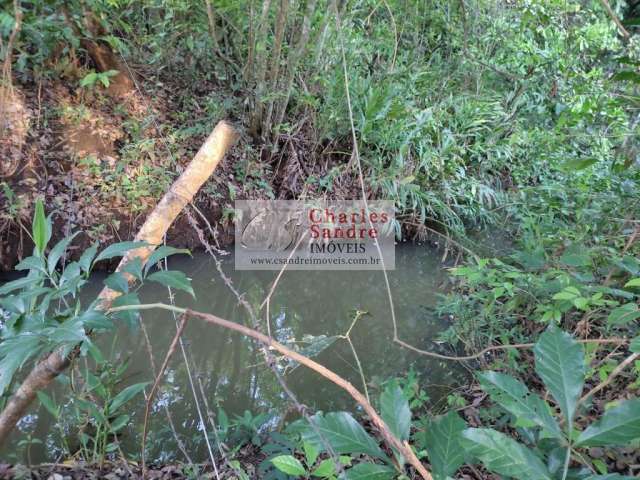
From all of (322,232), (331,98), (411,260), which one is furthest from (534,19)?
(322,232)

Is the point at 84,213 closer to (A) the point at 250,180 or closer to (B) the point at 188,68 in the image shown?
(A) the point at 250,180

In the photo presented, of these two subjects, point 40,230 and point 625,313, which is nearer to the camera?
point 40,230

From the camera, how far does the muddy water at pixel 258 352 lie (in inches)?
71.3

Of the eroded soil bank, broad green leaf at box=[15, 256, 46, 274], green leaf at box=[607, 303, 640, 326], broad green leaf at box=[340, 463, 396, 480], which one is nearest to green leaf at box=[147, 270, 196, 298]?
broad green leaf at box=[15, 256, 46, 274]

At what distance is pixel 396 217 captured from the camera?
11.7 ft

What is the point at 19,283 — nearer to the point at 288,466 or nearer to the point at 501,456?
the point at 288,466

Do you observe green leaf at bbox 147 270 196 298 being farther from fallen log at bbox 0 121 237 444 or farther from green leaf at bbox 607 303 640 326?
green leaf at bbox 607 303 640 326

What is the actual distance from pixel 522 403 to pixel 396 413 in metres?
0.16

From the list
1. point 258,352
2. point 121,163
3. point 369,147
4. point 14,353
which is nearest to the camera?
point 14,353

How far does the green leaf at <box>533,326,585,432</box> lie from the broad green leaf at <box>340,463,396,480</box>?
22 centimetres

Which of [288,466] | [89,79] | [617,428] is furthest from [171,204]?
[89,79]

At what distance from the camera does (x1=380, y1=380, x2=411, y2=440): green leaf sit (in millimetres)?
547

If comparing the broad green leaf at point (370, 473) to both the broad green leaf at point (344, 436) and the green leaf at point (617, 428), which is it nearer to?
the broad green leaf at point (344, 436)

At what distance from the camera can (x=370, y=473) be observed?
0.50 m
